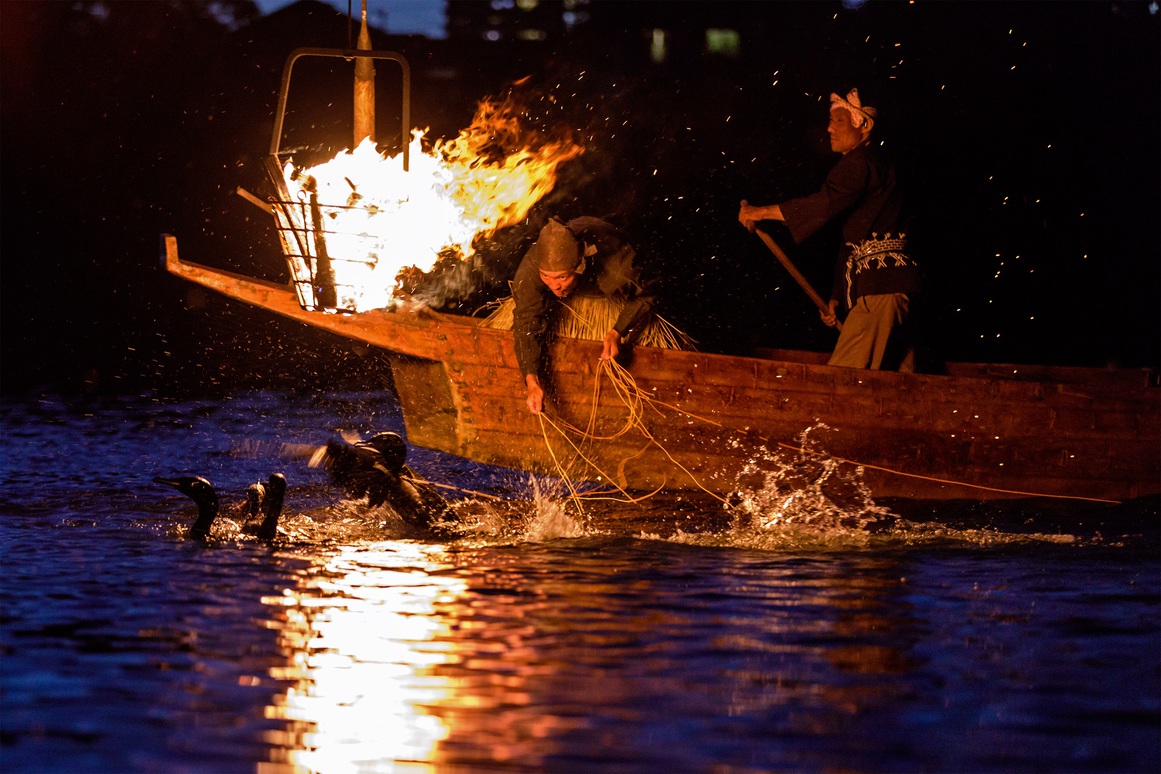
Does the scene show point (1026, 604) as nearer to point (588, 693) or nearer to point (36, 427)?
point (588, 693)

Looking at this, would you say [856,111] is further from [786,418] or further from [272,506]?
[272,506]

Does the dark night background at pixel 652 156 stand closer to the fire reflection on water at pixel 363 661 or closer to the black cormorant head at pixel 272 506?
the black cormorant head at pixel 272 506

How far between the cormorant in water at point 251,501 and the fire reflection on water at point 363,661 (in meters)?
0.44

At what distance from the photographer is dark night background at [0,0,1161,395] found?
1445 centimetres

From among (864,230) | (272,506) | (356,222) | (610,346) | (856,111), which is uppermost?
(856,111)

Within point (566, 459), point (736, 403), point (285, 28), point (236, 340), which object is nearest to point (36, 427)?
point (566, 459)

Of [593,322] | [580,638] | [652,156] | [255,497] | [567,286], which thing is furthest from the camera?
[652,156]

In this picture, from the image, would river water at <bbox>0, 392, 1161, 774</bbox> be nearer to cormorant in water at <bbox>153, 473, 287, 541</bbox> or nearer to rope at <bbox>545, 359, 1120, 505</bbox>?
cormorant in water at <bbox>153, 473, 287, 541</bbox>

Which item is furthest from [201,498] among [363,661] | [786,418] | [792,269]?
[792,269]

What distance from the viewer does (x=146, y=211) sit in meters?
17.6

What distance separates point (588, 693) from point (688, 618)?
1.01 m

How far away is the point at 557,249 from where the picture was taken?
758 cm

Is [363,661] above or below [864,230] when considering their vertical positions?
below

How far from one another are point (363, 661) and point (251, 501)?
7.44 feet
